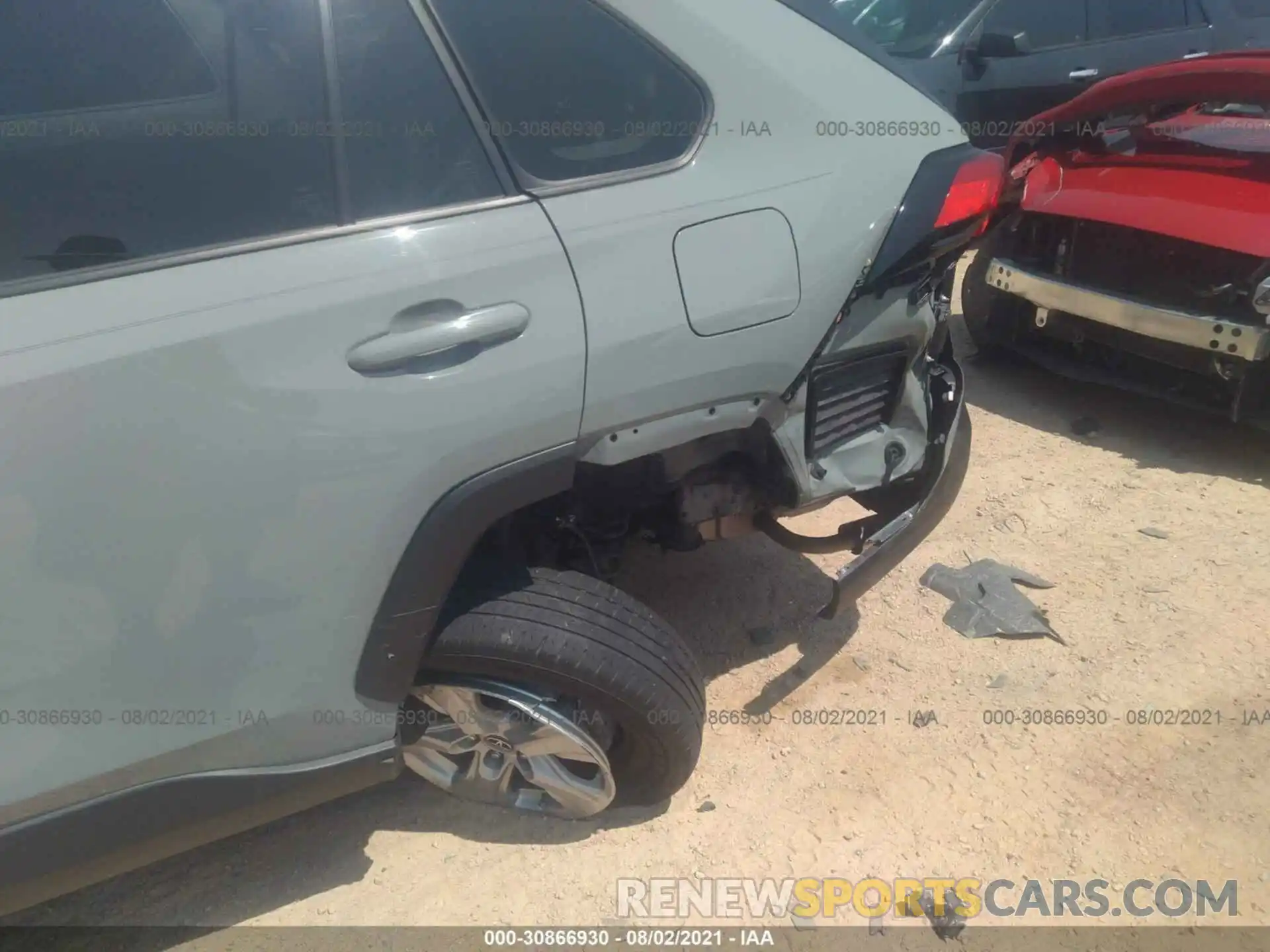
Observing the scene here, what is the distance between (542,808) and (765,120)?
5.42 ft

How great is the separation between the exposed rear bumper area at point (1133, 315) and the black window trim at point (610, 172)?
2326mm

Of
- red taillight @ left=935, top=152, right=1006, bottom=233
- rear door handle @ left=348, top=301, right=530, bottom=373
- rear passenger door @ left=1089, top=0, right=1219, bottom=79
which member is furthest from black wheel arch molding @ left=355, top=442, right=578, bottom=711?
rear passenger door @ left=1089, top=0, right=1219, bottom=79

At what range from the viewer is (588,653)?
1.93 meters

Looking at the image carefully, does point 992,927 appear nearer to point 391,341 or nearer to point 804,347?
point 804,347

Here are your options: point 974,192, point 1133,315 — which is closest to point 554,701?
point 974,192

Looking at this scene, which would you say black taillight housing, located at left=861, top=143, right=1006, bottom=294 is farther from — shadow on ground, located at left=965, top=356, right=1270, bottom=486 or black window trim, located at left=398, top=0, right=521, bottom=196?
shadow on ground, located at left=965, top=356, right=1270, bottom=486

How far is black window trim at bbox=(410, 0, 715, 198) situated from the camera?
1.71 meters

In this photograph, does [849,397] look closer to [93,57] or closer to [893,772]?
[893,772]

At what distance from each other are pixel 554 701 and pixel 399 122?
1.21 m

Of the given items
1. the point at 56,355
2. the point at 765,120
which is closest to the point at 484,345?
the point at 56,355

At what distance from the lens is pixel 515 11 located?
179 centimetres

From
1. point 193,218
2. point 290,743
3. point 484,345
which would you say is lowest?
point 290,743

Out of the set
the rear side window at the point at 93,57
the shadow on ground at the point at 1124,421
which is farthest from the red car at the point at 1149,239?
the rear side window at the point at 93,57

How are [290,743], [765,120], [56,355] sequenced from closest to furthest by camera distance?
[56,355] → [290,743] → [765,120]
